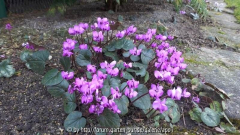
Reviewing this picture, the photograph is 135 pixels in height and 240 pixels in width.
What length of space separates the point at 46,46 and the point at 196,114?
1.28 metres

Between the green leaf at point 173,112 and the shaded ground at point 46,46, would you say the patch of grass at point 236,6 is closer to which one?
the shaded ground at point 46,46

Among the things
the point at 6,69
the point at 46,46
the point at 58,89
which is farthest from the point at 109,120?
the point at 46,46

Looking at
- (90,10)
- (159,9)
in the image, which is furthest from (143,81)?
(159,9)

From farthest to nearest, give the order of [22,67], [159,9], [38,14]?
1. [159,9]
2. [38,14]
3. [22,67]

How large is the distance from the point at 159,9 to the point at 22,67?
2200 millimetres

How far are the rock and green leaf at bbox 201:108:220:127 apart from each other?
11 centimetres

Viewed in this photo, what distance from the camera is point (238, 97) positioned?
5.19 ft

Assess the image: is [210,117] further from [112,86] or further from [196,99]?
[112,86]

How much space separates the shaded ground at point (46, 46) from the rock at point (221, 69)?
0.53 feet

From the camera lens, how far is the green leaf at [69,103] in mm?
1253

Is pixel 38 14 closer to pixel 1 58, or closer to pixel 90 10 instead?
pixel 90 10

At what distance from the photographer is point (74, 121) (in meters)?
1.21

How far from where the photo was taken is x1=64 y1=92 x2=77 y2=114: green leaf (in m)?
1.25

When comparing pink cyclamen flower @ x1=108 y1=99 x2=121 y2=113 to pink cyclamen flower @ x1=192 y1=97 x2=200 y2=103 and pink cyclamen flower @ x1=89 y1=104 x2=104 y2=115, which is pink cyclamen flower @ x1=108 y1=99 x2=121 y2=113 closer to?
pink cyclamen flower @ x1=89 y1=104 x2=104 y2=115
